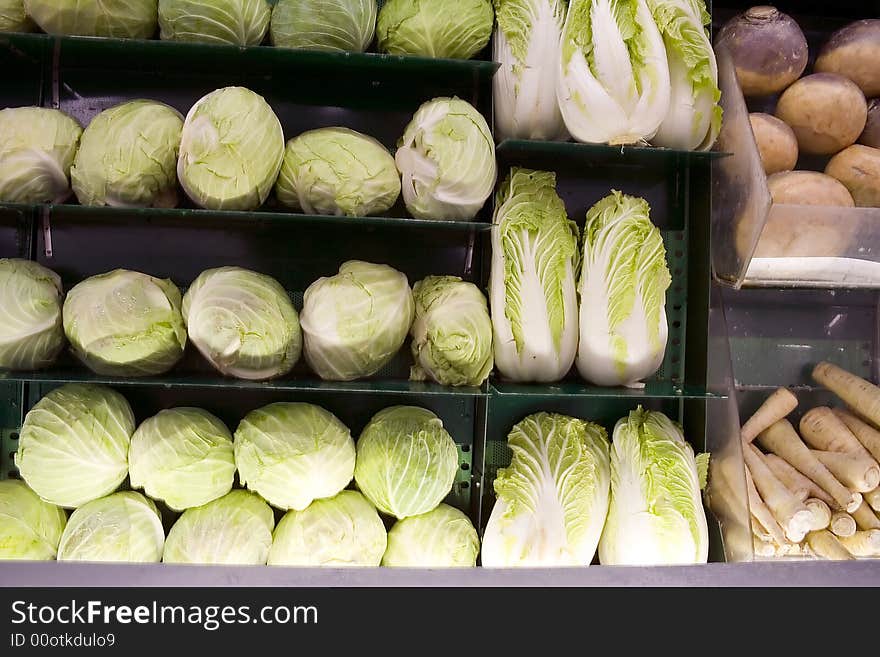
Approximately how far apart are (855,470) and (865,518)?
A: 5.9 inches

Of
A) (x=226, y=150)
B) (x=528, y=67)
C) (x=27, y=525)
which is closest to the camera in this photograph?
(x=226, y=150)

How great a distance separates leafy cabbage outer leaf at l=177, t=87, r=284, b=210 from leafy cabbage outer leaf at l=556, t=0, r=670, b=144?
2.90 feet

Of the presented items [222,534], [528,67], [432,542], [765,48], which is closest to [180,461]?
[222,534]

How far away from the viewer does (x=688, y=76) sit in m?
2.14

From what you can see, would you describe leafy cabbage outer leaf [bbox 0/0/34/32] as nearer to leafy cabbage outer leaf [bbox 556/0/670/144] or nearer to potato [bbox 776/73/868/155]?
leafy cabbage outer leaf [bbox 556/0/670/144]

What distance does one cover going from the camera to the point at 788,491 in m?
2.24

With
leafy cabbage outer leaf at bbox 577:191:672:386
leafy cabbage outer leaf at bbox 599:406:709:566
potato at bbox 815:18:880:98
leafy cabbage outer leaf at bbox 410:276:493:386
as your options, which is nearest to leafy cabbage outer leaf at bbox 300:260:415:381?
leafy cabbage outer leaf at bbox 410:276:493:386

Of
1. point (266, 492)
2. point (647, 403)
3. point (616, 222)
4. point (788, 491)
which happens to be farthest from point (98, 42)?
point (788, 491)

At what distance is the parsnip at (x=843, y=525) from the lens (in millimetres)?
2191

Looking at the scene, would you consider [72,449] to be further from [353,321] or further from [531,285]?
[531,285]

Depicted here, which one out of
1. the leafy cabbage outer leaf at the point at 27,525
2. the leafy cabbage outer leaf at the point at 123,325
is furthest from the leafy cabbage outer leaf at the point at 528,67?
the leafy cabbage outer leaf at the point at 27,525

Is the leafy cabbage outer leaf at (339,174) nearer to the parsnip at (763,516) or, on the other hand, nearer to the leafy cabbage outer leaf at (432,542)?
the leafy cabbage outer leaf at (432,542)

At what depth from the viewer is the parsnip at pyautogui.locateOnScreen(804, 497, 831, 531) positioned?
86.3 inches
